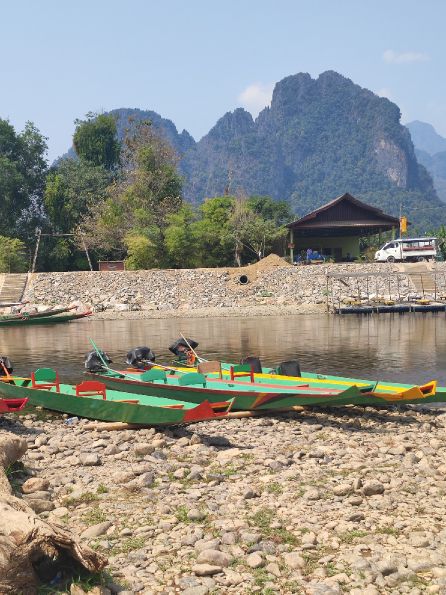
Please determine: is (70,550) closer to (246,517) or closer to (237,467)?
(246,517)

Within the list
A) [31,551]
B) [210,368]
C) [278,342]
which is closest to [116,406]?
[210,368]

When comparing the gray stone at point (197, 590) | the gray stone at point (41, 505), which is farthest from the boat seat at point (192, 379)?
the gray stone at point (197, 590)

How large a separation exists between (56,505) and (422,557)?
15.3ft

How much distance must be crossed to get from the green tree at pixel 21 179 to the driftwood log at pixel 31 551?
55224 mm

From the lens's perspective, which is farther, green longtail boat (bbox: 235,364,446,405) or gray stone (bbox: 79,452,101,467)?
green longtail boat (bbox: 235,364,446,405)

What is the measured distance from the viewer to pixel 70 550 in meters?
6.11

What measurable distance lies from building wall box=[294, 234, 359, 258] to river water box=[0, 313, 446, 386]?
17653 millimetres

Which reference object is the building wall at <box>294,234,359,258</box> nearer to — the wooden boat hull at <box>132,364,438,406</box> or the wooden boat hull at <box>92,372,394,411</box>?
the wooden boat hull at <box>132,364,438,406</box>

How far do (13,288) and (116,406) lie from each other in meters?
36.8

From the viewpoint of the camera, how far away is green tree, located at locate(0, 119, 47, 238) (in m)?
57.9

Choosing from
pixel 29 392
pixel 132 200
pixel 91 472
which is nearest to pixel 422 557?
pixel 91 472

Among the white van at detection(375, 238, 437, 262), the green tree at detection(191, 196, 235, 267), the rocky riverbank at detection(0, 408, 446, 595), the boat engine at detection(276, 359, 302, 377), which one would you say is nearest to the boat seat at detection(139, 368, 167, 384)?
the rocky riverbank at detection(0, 408, 446, 595)

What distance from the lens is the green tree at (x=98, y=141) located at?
67812mm

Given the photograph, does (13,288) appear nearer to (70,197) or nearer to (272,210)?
(70,197)
